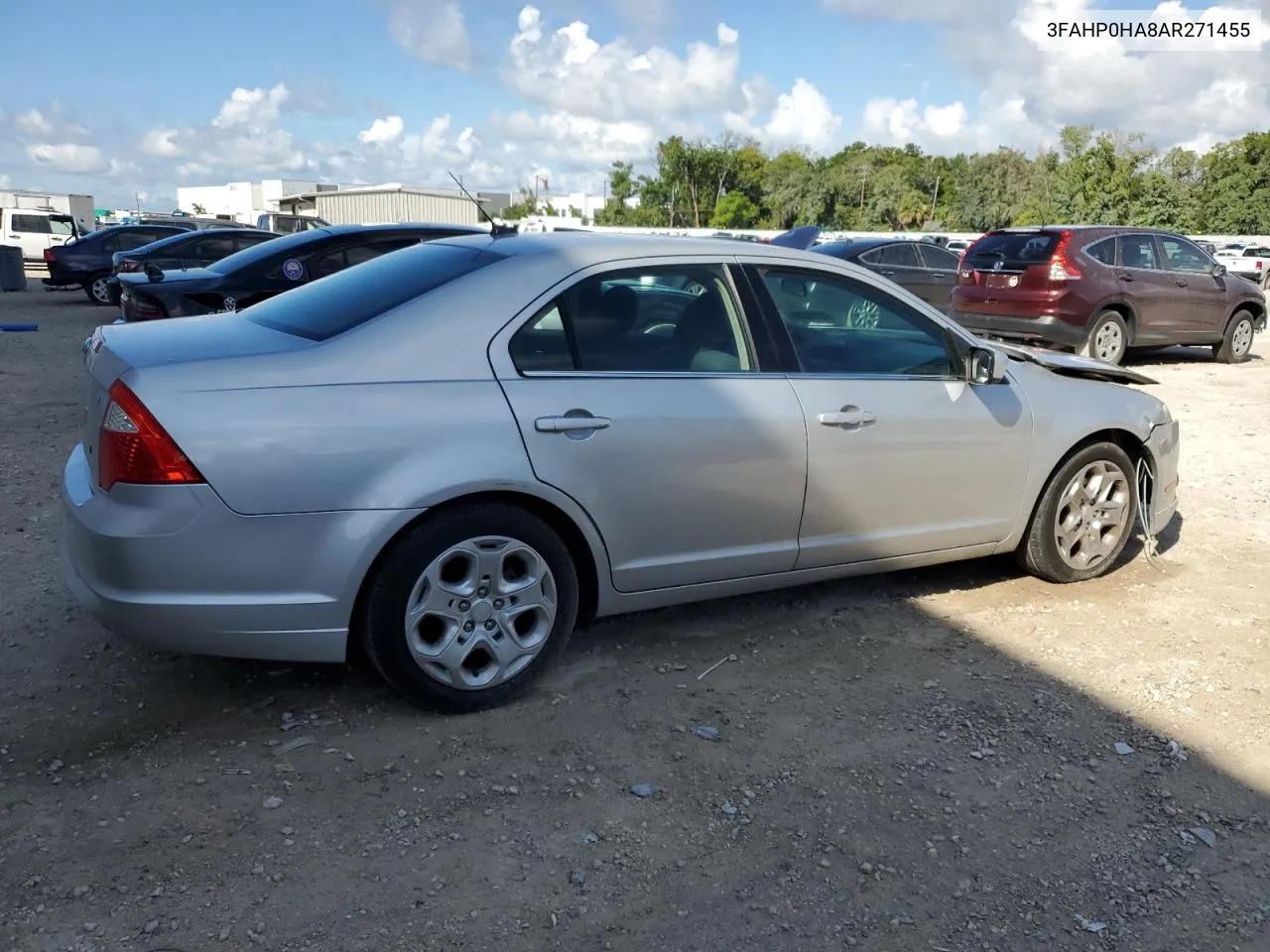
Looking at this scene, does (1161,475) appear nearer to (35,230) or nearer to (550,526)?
(550,526)

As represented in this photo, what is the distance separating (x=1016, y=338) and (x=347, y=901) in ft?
37.4

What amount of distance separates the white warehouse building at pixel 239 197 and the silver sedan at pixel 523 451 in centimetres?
7335

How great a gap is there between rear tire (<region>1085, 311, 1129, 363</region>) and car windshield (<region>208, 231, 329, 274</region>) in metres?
8.23

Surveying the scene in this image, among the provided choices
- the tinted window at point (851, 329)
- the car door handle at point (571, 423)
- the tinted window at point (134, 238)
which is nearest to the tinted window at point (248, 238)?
the tinted window at point (134, 238)

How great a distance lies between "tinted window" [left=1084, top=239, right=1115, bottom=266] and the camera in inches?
466

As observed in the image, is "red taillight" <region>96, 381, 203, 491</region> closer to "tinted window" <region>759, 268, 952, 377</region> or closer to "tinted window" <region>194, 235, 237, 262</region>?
"tinted window" <region>759, 268, 952, 377</region>

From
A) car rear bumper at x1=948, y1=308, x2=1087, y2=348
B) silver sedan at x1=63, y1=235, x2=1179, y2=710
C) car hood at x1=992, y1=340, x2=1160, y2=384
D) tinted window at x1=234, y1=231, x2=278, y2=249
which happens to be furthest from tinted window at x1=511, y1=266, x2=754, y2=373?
tinted window at x1=234, y1=231, x2=278, y2=249

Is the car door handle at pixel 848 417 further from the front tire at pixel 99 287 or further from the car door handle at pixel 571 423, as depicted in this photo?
the front tire at pixel 99 287

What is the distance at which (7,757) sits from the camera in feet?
10.5

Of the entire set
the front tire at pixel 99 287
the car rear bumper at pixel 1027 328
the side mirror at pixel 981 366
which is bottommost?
the front tire at pixel 99 287

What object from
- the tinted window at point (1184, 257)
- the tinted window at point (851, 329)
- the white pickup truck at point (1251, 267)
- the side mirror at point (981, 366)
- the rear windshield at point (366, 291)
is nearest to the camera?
the rear windshield at point (366, 291)

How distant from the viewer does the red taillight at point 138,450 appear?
3.04 m

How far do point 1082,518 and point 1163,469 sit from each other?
0.62 metres

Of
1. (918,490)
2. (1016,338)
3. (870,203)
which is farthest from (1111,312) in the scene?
(870,203)
